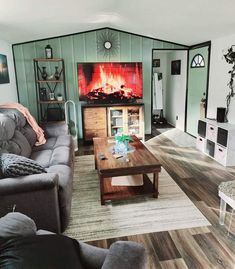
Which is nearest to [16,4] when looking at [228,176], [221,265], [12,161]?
[12,161]

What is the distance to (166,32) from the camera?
14.8ft

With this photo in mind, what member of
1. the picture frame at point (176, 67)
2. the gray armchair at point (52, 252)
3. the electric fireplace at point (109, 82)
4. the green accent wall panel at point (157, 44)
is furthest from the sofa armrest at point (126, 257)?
the picture frame at point (176, 67)

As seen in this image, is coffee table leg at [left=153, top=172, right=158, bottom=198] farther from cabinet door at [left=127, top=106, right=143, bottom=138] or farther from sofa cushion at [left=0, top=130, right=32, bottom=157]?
cabinet door at [left=127, top=106, right=143, bottom=138]

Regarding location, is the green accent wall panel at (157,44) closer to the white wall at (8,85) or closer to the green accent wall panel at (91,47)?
the green accent wall panel at (91,47)

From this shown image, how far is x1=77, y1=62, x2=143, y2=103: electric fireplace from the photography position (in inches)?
196

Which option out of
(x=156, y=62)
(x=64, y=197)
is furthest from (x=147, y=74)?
(x=64, y=197)

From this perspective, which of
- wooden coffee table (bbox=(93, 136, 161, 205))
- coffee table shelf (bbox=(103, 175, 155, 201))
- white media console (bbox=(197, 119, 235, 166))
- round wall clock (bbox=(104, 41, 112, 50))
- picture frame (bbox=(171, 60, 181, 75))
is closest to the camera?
wooden coffee table (bbox=(93, 136, 161, 205))

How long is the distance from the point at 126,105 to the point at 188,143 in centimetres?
153

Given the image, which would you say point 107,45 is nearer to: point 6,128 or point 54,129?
point 54,129

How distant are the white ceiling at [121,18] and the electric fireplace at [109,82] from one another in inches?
29.4

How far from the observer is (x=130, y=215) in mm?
2488

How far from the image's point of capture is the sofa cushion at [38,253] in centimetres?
89

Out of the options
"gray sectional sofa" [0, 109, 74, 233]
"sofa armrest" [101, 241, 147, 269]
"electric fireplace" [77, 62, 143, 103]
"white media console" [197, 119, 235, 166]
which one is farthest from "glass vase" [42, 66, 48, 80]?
"sofa armrest" [101, 241, 147, 269]

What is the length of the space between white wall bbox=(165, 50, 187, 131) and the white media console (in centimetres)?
173
